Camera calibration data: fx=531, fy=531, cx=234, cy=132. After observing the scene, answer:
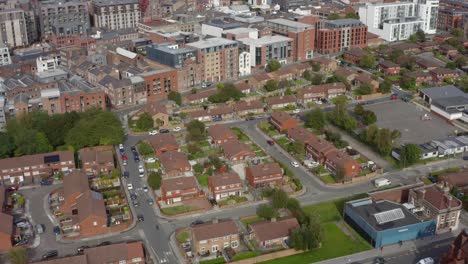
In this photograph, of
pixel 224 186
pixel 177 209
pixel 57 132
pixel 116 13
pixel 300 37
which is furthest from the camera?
pixel 116 13

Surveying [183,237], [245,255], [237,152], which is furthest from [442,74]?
[183,237]

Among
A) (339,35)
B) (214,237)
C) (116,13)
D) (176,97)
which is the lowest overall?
(214,237)

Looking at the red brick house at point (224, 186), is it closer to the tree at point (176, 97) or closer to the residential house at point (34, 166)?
the residential house at point (34, 166)

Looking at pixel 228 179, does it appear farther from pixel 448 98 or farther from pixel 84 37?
pixel 84 37

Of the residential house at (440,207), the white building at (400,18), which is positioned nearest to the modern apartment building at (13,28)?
the white building at (400,18)

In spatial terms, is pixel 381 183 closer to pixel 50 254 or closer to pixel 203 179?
Result: pixel 203 179

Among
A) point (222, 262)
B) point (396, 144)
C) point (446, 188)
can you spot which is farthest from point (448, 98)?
point (222, 262)

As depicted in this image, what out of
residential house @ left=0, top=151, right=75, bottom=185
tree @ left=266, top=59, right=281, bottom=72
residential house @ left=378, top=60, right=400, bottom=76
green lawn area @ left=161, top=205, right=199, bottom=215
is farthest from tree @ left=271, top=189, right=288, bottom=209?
residential house @ left=378, top=60, right=400, bottom=76
